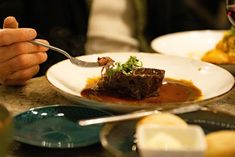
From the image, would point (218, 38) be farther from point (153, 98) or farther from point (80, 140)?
point (80, 140)

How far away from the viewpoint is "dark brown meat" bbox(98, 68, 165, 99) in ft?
4.17

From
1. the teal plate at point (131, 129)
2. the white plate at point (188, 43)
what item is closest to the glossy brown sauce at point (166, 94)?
the teal plate at point (131, 129)

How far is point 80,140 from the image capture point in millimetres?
973

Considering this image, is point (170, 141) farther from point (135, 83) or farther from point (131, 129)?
point (135, 83)

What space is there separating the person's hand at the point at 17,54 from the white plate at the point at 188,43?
0.51m

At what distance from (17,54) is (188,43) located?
2.71 ft

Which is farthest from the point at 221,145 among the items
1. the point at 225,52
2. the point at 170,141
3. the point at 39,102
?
the point at 225,52

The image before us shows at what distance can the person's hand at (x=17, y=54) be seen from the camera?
135cm

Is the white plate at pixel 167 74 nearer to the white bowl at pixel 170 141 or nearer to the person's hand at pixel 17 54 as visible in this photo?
the person's hand at pixel 17 54

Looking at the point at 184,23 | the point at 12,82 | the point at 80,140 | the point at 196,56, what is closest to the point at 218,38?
the point at 196,56

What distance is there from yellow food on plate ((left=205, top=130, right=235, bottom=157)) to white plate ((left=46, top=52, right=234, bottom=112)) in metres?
0.37

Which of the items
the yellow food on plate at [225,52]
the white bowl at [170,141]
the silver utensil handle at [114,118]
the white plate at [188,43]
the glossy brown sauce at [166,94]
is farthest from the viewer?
the white plate at [188,43]

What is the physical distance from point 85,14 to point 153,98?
3.87 feet

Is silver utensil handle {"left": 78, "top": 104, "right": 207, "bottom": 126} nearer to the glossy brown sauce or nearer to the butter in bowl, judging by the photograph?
the butter in bowl
